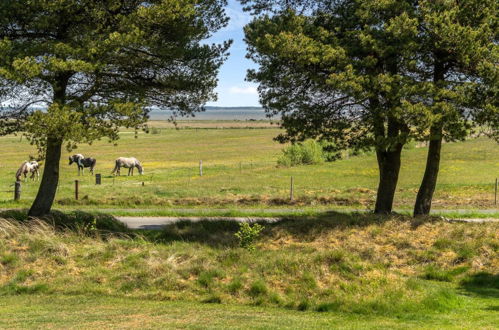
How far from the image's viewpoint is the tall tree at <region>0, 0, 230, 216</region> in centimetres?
1427

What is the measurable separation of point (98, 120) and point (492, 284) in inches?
420

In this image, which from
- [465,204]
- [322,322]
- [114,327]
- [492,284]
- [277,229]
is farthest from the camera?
[465,204]

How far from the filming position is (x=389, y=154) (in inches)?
726

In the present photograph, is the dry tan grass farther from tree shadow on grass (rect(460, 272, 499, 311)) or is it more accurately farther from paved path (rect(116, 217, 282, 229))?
paved path (rect(116, 217, 282, 229))

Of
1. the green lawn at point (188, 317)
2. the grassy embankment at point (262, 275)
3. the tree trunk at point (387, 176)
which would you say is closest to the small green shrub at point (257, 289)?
the grassy embankment at point (262, 275)

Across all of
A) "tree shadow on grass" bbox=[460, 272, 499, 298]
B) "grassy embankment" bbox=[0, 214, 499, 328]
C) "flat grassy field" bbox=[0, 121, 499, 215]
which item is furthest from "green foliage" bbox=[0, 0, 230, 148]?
"tree shadow on grass" bbox=[460, 272, 499, 298]

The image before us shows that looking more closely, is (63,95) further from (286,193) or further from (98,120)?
(286,193)

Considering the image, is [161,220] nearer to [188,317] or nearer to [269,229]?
[269,229]

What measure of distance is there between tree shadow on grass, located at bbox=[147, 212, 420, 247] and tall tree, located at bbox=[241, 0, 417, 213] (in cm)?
224

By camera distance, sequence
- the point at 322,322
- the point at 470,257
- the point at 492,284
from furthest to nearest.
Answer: the point at 470,257 → the point at 492,284 → the point at 322,322

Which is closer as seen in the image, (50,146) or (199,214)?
(50,146)

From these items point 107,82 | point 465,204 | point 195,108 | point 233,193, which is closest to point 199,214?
point 195,108

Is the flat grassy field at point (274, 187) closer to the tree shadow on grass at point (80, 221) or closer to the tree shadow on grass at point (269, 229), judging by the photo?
the tree shadow on grass at point (80, 221)

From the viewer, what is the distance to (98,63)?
1486 cm
